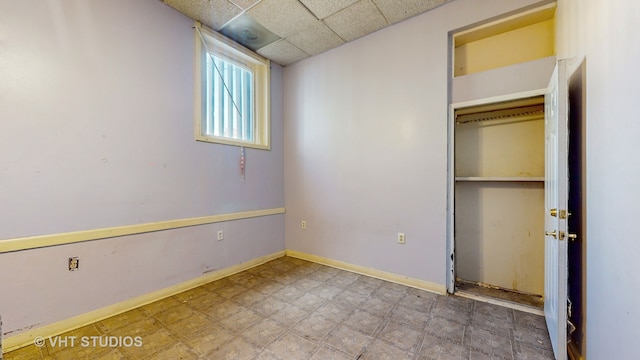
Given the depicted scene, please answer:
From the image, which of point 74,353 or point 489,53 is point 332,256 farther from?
point 489,53

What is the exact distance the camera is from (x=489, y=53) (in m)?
2.49

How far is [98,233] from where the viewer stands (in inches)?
81.5

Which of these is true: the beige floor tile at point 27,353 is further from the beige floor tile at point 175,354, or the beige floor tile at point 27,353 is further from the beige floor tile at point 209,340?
the beige floor tile at point 209,340

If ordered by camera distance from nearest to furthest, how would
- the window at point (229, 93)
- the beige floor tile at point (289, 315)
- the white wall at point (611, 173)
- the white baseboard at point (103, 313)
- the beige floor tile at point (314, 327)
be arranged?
the white wall at point (611, 173), the white baseboard at point (103, 313), the beige floor tile at point (314, 327), the beige floor tile at point (289, 315), the window at point (229, 93)

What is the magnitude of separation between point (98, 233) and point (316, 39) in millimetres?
3000

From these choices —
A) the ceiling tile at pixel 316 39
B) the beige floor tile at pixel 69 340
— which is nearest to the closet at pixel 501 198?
the ceiling tile at pixel 316 39

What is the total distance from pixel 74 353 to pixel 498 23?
427 centimetres

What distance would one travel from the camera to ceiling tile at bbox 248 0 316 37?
8.00ft

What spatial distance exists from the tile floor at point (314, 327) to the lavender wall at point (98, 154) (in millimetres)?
360

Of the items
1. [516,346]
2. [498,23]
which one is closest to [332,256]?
[516,346]

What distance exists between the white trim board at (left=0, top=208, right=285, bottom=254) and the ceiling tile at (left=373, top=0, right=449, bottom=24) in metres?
2.86

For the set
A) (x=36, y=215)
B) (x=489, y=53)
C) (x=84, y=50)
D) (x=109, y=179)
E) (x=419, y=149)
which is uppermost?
(x=489, y=53)

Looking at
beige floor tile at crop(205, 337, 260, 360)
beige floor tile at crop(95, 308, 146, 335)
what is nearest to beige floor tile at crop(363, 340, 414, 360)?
beige floor tile at crop(205, 337, 260, 360)

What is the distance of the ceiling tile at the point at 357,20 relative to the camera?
249 cm
